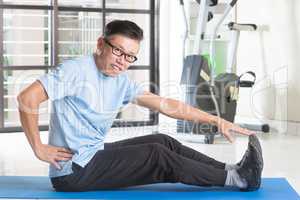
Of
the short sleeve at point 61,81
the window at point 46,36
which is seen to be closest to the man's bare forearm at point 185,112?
the short sleeve at point 61,81

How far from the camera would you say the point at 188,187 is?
2.54 meters

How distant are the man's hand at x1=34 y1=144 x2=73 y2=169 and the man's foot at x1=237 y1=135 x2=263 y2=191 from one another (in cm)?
84

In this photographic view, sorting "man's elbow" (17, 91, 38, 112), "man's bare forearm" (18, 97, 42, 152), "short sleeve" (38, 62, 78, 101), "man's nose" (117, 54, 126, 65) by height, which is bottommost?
"man's bare forearm" (18, 97, 42, 152)

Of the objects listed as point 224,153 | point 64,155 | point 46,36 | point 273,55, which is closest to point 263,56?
point 273,55

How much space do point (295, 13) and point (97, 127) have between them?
3.53m

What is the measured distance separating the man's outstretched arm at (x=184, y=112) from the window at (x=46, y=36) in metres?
3.28

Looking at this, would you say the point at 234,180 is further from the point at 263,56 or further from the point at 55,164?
the point at 263,56

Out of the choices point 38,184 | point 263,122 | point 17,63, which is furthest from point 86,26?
point 38,184

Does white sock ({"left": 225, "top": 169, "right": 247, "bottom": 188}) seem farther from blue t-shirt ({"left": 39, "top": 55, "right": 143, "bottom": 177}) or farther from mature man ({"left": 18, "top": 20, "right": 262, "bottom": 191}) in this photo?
blue t-shirt ({"left": 39, "top": 55, "right": 143, "bottom": 177})

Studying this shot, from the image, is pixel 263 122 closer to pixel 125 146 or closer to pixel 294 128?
pixel 294 128

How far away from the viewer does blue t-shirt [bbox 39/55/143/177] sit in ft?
7.49

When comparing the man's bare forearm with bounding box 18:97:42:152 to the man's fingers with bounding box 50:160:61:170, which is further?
the man's fingers with bounding box 50:160:61:170

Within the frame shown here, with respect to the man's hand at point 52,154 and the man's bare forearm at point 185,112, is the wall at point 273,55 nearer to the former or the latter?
the man's bare forearm at point 185,112

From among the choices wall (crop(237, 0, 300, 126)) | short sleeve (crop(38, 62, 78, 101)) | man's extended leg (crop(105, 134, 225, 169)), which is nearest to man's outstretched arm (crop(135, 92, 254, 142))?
man's extended leg (crop(105, 134, 225, 169))
